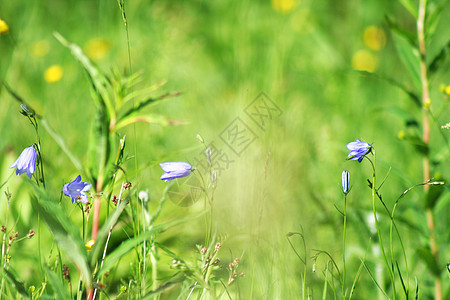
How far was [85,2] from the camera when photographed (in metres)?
4.24

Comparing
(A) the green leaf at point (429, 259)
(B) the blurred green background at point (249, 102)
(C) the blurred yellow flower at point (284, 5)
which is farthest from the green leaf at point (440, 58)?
(C) the blurred yellow flower at point (284, 5)

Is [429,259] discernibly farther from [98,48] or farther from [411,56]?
[98,48]

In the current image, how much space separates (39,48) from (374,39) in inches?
90.3

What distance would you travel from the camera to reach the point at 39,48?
130 inches

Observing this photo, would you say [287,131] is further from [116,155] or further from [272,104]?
[116,155]

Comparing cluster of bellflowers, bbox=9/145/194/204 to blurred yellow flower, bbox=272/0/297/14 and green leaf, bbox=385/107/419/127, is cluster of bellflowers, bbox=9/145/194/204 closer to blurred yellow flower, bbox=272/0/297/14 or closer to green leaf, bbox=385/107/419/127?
green leaf, bbox=385/107/419/127

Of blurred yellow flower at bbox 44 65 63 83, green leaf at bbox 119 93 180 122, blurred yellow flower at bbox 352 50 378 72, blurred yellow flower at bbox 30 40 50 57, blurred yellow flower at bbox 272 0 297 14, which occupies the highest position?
blurred yellow flower at bbox 272 0 297 14

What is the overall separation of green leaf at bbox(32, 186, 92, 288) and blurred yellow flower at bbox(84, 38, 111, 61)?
2.42m

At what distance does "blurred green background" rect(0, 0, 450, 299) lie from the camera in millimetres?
1771

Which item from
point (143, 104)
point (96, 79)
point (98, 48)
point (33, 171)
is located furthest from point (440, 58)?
point (98, 48)

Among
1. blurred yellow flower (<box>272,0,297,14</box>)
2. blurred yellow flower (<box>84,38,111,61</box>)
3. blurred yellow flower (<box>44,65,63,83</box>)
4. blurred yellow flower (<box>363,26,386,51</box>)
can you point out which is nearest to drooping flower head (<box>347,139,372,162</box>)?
blurred yellow flower (<box>44,65,63,83</box>)

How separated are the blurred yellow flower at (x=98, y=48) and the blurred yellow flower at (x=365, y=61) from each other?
169 centimetres

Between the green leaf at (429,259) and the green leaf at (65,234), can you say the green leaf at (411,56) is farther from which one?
the green leaf at (65,234)

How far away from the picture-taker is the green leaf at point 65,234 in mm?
Result: 951
